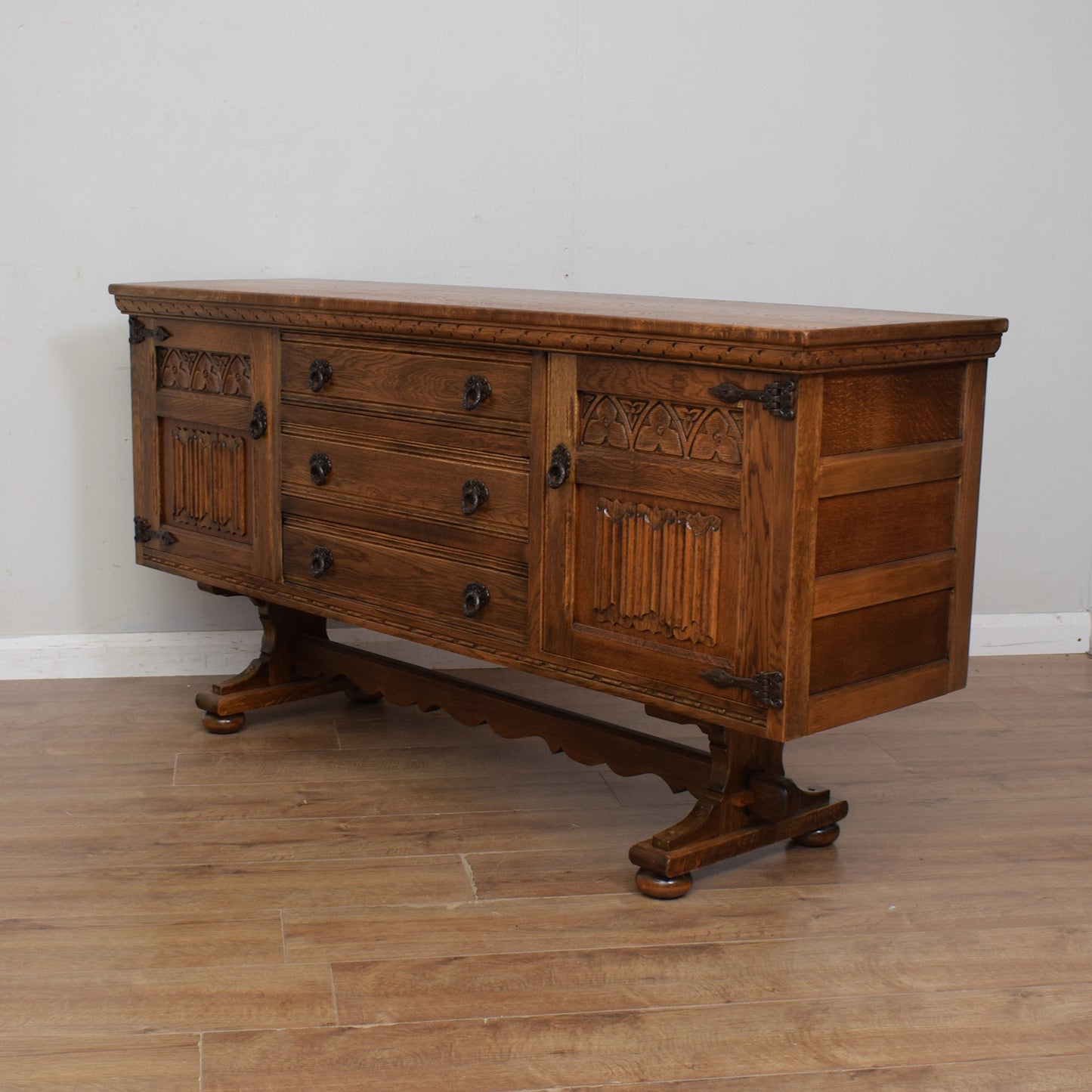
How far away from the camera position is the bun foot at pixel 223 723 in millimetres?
3309

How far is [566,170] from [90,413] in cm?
136

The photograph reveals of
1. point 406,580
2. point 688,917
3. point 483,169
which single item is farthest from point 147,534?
point 688,917

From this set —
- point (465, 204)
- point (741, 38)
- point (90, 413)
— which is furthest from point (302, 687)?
point (741, 38)

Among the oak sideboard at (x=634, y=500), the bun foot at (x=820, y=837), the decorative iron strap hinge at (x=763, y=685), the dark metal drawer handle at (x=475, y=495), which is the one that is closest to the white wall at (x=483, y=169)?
the oak sideboard at (x=634, y=500)

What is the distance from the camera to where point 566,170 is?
3.73m

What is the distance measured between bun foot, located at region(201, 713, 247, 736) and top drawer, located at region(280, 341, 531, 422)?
2.64 ft

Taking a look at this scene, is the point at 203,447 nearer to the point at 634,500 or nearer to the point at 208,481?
the point at 208,481

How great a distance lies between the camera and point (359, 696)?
3.56 meters

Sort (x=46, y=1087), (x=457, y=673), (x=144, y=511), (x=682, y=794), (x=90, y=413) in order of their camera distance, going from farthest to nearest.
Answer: (x=457, y=673), (x=90, y=413), (x=144, y=511), (x=682, y=794), (x=46, y=1087)

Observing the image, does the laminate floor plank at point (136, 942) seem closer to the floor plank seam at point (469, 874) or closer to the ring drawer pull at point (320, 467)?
the floor plank seam at point (469, 874)

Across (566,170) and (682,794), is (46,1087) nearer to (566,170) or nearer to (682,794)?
(682,794)

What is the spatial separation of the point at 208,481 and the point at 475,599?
2.87 feet

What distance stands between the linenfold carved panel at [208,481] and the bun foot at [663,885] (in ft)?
3.99

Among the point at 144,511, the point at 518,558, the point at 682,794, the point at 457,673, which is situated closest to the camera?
the point at 518,558
